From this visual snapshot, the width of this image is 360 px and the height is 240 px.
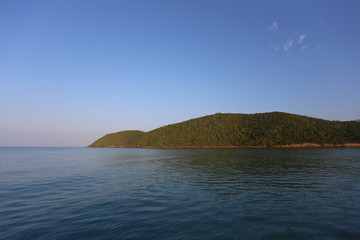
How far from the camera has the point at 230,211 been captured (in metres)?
13.3

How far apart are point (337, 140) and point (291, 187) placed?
169183 millimetres

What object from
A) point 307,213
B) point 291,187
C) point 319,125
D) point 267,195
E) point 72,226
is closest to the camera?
point 72,226

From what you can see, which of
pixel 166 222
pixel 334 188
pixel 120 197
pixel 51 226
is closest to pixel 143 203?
pixel 120 197

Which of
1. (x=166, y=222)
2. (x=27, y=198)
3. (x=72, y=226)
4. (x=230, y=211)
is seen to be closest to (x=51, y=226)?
(x=72, y=226)

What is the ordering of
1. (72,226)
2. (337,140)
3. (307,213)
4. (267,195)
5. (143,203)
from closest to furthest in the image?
(72,226) → (307,213) → (143,203) → (267,195) → (337,140)

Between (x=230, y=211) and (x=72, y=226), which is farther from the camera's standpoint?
(x=230, y=211)

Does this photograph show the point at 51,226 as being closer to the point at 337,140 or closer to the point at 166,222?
the point at 166,222

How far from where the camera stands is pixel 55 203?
16625 millimetres

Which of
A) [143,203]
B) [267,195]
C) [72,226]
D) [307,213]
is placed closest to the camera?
[72,226]

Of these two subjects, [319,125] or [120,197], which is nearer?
[120,197]

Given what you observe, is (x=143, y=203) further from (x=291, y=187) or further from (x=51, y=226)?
(x=291, y=187)

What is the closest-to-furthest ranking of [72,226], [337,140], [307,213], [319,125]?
[72,226]
[307,213]
[337,140]
[319,125]

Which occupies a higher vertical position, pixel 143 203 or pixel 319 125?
pixel 319 125

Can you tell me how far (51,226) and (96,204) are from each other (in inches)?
178
